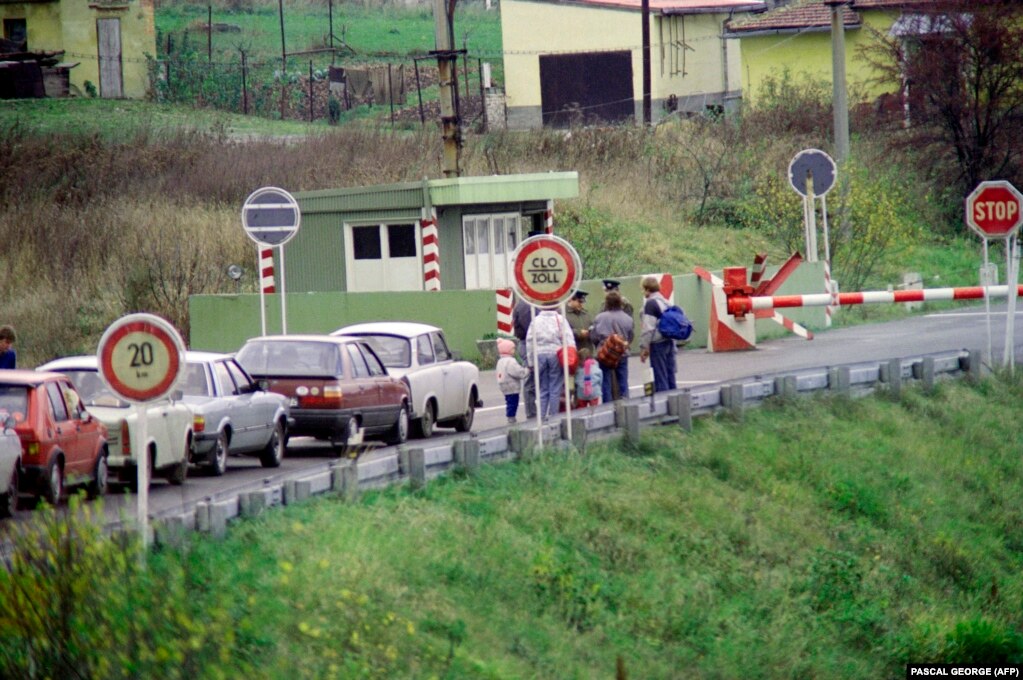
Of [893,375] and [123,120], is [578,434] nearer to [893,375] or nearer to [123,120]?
[893,375]

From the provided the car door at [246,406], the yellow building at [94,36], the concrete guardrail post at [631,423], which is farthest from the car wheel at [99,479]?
the yellow building at [94,36]

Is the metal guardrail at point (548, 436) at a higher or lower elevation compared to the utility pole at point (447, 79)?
lower

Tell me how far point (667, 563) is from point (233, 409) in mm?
5499

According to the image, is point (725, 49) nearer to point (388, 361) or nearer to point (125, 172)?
point (125, 172)

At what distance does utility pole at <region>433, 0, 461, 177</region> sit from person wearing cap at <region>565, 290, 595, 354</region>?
9.53m

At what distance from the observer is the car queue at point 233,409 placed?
47.0 feet

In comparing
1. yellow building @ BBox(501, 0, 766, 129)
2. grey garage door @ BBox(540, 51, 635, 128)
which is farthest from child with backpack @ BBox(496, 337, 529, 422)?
grey garage door @ BBox(540, 51, 635, 128)

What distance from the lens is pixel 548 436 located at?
50.2 ft

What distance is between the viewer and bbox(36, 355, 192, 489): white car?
15.5m

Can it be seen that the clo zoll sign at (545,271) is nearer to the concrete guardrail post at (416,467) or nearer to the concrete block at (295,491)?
the concrete guardrail post at (416,467)

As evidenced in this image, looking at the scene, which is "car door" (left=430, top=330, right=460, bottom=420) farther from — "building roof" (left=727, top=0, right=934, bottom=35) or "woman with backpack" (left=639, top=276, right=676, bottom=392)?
"building roof" (left=727, top=0, right=934, bottom=35)

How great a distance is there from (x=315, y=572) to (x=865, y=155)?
4042cm

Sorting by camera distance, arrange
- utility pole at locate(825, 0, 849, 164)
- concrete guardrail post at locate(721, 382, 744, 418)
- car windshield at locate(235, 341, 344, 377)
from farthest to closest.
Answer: utility pole at locate(825, 0, 849, 164), car windshield at locate(235, 341, 344, 377), concrete guardrail post at locate(721, 382, 744, 418)

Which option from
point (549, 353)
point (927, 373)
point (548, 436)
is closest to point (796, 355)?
point (927, 373)
